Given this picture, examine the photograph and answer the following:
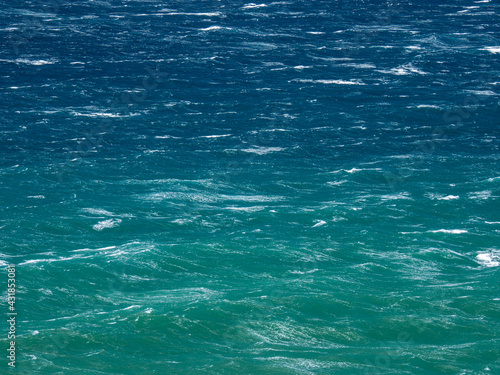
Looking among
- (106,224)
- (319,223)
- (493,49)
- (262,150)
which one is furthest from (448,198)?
(493,49)

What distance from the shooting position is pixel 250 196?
106 meters

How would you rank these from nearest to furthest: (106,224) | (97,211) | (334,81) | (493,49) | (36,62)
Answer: (106,224), (97,211), (334,81), (36,62), (493,49)

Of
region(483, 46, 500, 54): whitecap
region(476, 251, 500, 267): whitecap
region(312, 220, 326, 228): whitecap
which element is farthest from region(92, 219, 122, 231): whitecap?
region(483, 46, 500, 54): whitecap

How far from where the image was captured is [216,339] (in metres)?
75.8

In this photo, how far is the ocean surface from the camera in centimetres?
7544

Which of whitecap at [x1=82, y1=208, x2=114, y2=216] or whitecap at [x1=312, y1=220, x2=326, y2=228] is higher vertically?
whitecap at [x1=82, y1=208, x2=114, y2=216]

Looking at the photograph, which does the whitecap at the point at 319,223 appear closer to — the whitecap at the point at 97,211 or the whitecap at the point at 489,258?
the whitecap at the point at 489,258

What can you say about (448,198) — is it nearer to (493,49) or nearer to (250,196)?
(250,196)

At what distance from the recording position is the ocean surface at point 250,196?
7544 centimetres

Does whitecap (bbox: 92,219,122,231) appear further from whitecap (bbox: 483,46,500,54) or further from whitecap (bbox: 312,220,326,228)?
whitecap (bbox: 483,46,500,54)

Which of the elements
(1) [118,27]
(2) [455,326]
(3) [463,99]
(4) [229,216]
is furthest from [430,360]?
(1) [118,27]

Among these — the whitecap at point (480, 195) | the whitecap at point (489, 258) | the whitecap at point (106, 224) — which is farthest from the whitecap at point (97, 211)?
the whitecap at point (480, 195)

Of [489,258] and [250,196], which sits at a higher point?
[250,196]

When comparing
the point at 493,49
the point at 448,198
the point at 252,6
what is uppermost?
the point at 252,6
